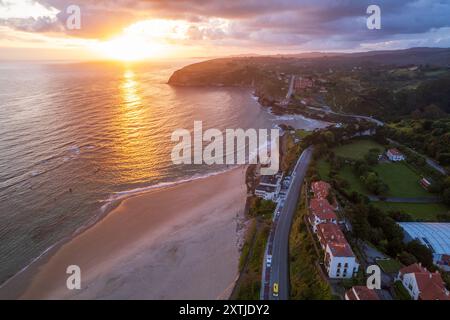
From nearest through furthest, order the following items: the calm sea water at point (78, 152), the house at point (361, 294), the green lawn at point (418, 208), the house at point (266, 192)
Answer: the house at point (361, 294) < the calm sea water at point (78, 152) < the green lawn at point (418, 208) < the house at point (266, 192)

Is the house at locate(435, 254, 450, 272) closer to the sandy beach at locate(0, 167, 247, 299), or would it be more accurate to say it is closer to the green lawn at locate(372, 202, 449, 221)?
the green lawn at locate(372, 202, 449, 221)

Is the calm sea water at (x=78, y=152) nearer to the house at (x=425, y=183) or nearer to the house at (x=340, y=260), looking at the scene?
the house at (x=340, y=260)

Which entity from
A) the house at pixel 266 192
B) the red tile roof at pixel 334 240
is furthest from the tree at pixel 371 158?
the red tile roof at pixel 334 240

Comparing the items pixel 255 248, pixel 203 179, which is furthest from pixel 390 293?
pixel 203 179

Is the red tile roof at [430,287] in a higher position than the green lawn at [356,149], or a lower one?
lower

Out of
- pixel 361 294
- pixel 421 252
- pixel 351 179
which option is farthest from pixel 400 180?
pixel 361 294

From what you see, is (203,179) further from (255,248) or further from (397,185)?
(397,185)
